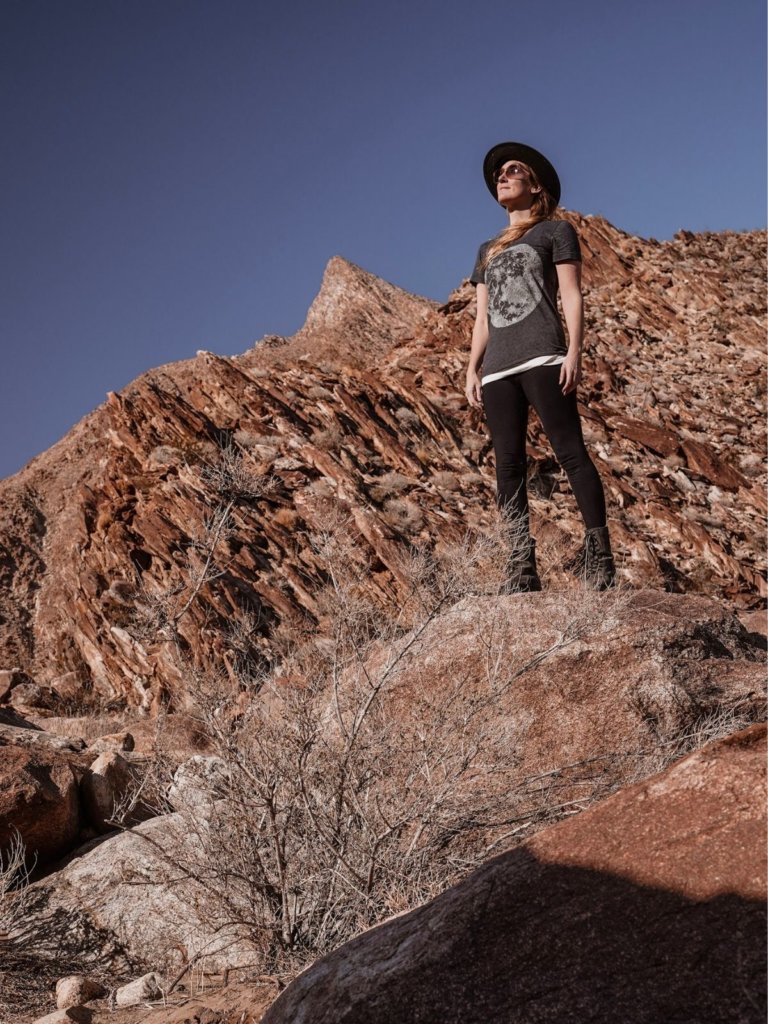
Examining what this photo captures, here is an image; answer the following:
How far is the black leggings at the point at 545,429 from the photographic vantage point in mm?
4258

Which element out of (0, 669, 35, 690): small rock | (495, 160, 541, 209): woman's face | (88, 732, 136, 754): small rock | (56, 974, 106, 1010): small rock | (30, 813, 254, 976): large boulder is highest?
(495, 160, 541, 209): woman's face

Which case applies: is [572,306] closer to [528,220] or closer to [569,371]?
[569,371]

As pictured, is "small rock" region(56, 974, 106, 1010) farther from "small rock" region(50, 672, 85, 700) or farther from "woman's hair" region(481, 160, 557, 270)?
"small rock" region(50, 672, 85, 700)

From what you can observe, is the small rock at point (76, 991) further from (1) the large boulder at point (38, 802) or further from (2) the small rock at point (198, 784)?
(1) the large boulder at point (38, 802)

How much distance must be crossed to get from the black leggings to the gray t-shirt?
105 millimetres

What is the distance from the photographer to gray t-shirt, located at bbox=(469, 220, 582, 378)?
429cm

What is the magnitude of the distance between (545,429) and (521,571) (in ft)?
2.34

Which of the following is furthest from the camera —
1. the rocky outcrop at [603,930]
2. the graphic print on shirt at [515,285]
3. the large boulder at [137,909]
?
the graphic print on shirt at [515,285]

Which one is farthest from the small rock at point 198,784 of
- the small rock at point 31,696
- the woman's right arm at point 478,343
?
the small rock at point 31,696

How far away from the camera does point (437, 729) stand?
137 inches

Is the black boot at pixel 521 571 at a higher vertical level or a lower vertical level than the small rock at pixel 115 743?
lower

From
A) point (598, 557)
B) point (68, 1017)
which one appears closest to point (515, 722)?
point (598, 557)

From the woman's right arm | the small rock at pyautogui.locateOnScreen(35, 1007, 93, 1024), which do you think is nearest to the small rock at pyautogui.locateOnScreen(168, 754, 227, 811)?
the small rock at pyautogui.locateOnScreen(35, 1007, 93, 1024)

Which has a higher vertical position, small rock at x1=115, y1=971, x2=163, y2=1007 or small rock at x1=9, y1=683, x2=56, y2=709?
small rock at x1=9, y1=683, x2=56, y2=709
